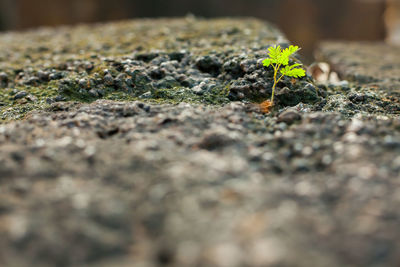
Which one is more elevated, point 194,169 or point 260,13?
point 260,13

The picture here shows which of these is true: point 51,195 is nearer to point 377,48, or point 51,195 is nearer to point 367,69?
point 367,69

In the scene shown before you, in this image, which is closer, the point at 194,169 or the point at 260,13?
the point at 194,169

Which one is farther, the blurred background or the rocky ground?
the blurred background

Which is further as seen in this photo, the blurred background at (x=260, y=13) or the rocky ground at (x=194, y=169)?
the blurred background at (x=260, y=13)

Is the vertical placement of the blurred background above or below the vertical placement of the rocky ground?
above
